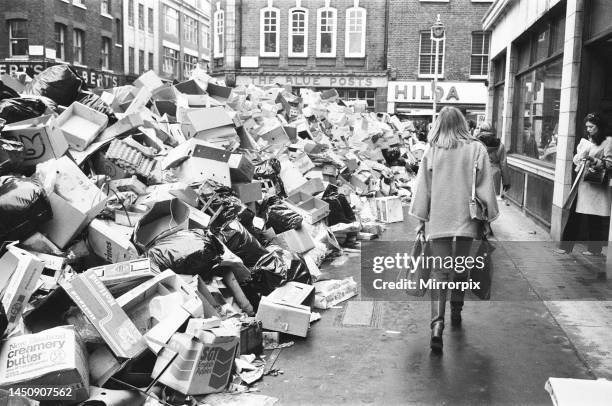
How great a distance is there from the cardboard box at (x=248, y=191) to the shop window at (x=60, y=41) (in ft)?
85.0

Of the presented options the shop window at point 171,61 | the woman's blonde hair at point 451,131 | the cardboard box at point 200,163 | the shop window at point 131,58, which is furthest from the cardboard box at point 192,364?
the shop window at point 171,61

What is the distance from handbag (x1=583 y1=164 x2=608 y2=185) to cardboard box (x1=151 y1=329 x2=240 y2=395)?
5.08 meters

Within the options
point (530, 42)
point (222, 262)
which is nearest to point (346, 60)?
point (530, 42)

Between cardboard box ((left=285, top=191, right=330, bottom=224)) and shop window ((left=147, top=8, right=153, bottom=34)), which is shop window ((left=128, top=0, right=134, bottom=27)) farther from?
cardboard box ((left=285, top=191, right=330, bottom=224))

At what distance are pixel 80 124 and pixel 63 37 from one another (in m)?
26.1

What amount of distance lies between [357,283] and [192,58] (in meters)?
47.2

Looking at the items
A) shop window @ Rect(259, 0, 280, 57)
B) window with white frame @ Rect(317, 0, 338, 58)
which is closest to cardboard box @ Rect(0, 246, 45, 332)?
window with white frame @ Rect(317, 0, 338, 58)

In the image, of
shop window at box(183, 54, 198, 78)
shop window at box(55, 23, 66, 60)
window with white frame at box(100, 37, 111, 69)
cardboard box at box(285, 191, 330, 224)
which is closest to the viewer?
cardboard box at box(285, 191, 330, 224)

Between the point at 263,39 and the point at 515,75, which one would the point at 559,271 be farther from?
the point at 263,39

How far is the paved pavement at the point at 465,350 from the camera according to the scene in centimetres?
422

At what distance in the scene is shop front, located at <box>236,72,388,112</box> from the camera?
1252 inches

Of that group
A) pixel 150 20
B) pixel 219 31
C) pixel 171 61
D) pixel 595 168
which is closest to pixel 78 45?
pixel 219 31

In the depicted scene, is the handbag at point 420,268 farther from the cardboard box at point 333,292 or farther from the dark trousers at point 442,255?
the cardboard box at point 333,292

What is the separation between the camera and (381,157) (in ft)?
52.6
